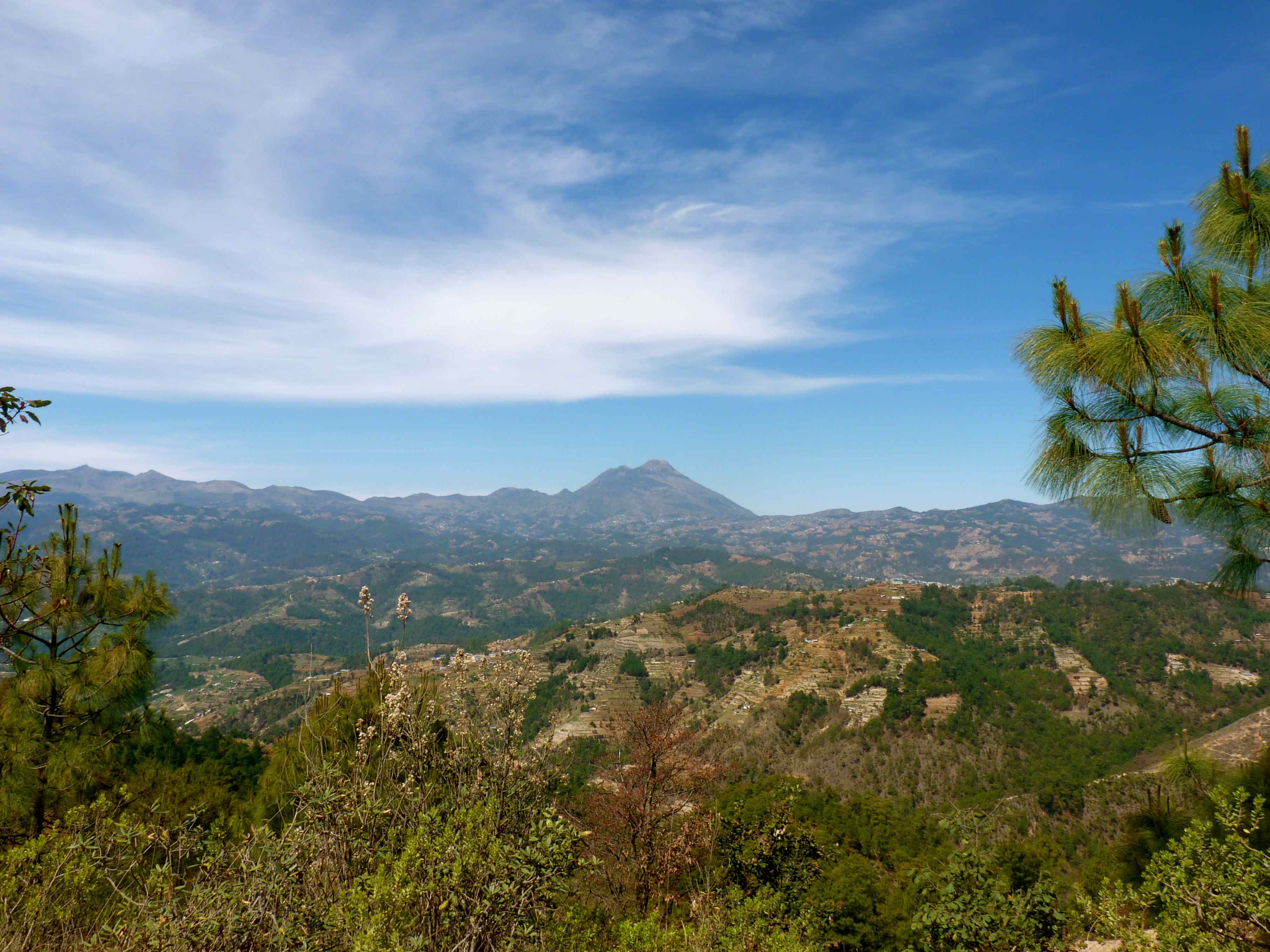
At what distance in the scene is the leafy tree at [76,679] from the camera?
838cm

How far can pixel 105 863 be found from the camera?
5367 mm

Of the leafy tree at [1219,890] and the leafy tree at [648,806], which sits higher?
the leafy tree at [1219,890]

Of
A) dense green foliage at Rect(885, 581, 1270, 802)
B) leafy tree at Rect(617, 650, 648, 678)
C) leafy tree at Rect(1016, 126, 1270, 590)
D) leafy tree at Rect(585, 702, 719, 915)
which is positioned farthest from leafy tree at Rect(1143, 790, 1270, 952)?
leafy tree at Rect(617, 650, 648, 678)

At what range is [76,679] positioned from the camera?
350 inches

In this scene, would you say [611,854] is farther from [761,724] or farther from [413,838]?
[761,724]

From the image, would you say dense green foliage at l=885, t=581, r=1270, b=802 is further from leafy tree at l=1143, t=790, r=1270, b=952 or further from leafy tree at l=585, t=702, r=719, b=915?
leafy tree at l=1143, t=790, r=1270, b=952

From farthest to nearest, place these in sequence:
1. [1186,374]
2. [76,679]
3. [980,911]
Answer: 1. [980,911]
2. [76,679]
3. [1186,374]

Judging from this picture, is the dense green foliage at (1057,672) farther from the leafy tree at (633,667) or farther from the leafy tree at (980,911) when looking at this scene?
the leafy tree at (980,911)

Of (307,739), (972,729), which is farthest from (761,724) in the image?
(307,739)

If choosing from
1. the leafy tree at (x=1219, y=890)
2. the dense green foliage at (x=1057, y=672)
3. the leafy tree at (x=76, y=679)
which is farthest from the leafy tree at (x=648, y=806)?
the dense green foliage at (x=1057, y=672)

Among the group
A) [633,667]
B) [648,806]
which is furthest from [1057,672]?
[648,806]

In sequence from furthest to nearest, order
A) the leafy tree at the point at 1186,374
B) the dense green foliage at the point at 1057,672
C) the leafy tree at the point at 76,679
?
the dense green foliage at the point at 1057,672, the leafy tree at the point at 76,679, the leafy tree at the point at 1186,374

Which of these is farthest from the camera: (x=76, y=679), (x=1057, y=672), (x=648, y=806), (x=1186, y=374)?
(x=1057, y=672)

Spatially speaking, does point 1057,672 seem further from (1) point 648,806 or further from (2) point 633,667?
(1) point 648,806
